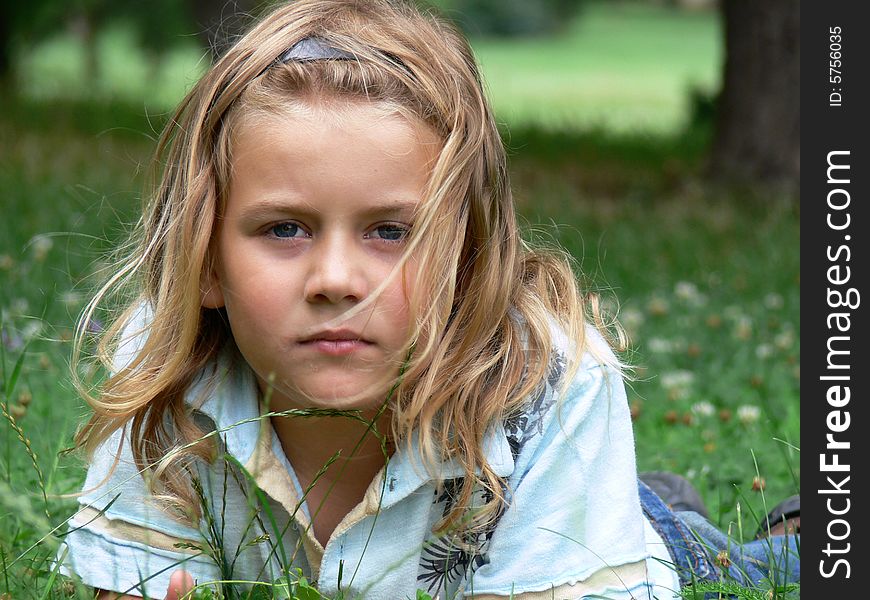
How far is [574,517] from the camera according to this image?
237 centimetres

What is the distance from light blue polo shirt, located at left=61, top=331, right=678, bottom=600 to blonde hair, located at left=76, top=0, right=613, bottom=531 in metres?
0.05

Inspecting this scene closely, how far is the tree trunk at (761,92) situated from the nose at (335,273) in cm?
736

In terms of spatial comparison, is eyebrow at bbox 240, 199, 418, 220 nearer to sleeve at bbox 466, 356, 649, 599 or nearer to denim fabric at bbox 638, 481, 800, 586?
→ sleeve at bbox 466, 356, 649, 599

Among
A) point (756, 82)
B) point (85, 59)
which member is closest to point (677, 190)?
point (756, 82)

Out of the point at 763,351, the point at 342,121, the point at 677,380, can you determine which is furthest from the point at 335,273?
the point at 763,351

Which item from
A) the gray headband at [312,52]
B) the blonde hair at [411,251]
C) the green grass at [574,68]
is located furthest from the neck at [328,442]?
the green grass at [574,68]

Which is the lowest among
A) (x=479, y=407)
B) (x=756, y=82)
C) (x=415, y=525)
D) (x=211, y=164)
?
(x=756, y=82)

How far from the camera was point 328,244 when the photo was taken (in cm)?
221

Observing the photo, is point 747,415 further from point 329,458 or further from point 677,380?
point 329,458

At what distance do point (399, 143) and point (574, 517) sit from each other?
0.81m

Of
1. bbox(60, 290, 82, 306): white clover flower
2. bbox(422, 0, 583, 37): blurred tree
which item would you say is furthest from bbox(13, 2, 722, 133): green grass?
bbox(60, 290, 82, 306): white clover flower

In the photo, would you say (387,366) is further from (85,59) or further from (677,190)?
(85,59)

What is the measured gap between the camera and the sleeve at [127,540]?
2.51 m

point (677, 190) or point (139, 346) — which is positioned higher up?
point (139, 346)
